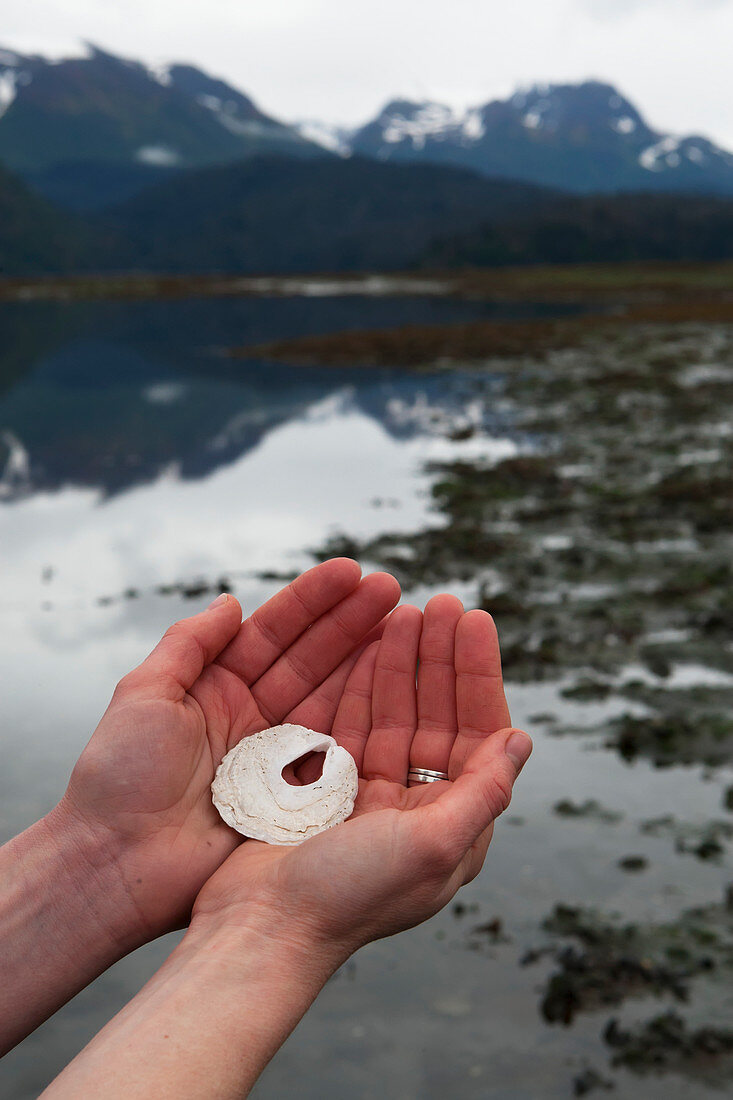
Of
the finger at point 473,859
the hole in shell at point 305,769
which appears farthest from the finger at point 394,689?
the finger at point 473,859

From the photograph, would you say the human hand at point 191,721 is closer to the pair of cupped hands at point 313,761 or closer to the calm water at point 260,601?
the pair of cupped hands at point 313,761

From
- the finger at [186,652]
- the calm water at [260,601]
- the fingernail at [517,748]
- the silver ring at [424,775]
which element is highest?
the finger at [186,652]

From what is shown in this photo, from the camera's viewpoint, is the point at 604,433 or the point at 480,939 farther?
the point at 604,433

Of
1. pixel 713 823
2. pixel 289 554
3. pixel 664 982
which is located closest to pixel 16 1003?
pixel 664 982

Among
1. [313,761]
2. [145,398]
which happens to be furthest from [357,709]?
[145,398]

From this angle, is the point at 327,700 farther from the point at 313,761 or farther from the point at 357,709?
the point at 313,761

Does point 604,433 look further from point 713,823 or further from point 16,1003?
point 16,1003
